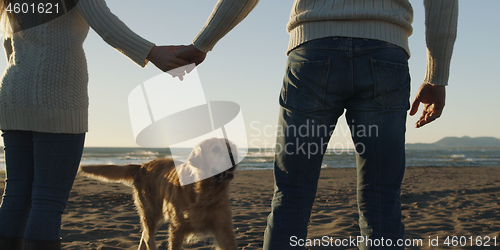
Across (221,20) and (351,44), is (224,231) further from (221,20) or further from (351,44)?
(351,44)

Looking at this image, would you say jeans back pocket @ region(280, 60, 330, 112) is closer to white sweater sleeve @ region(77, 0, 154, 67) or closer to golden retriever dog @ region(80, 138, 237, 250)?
white sweater sleeve @ region(77, 0, 154, 67)

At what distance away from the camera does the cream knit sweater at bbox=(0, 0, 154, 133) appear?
1556mm

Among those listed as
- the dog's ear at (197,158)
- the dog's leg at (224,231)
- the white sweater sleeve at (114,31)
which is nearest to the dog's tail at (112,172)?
the dog's ear at (197,158)

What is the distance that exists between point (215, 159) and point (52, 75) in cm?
180

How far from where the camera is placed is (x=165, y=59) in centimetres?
185

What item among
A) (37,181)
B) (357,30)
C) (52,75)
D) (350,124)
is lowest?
(37,181)

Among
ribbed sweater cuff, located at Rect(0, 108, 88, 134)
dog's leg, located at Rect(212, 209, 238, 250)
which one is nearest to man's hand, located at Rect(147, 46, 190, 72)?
ribbed sweater cuff, located at Rect(0, 108, 88, 134)

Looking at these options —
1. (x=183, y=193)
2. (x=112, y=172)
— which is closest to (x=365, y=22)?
(x=183, y=193)

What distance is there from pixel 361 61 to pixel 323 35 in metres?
0.18

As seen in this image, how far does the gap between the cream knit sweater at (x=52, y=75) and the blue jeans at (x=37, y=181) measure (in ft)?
0.23

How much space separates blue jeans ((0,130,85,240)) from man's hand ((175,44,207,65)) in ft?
2.14

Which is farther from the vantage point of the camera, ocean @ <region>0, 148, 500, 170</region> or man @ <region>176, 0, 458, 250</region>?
ocean @ <region>0, 148, 500, 170</region>

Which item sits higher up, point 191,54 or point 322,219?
point 191,54

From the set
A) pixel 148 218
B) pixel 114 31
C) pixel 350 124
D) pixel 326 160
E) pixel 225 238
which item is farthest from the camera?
pixel 326 160
